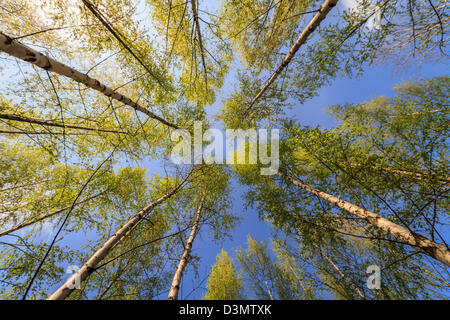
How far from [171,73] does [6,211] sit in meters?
5.25

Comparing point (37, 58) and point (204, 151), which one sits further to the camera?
point (204, 151)

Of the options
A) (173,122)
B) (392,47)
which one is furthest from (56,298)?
(392,47)

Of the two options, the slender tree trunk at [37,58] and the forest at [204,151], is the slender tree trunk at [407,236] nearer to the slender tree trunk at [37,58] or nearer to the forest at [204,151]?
the forest at [204,151]

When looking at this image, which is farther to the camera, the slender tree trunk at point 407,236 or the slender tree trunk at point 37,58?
the slender tree trunk at point 407,236

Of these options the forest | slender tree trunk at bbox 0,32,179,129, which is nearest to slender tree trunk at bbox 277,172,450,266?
the forest

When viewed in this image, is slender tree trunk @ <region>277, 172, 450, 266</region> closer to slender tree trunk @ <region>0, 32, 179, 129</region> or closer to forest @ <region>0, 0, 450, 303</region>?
forest @ <region>0, 0, 450, 303</region>

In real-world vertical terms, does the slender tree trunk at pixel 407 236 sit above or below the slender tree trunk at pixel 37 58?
below

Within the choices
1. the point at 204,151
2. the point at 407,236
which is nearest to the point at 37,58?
the point at 204,151

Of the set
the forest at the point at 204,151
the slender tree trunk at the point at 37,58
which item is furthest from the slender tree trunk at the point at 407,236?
the slender tree trunk at the point at 37,58

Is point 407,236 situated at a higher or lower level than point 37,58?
lower

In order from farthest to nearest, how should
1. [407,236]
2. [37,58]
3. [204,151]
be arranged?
[204,151] < [407,236] < [37,58]

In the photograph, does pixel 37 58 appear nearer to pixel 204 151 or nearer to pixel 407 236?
pixel 204 151

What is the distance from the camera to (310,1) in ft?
10.1

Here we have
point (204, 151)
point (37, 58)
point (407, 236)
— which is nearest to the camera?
point (37, 58)
